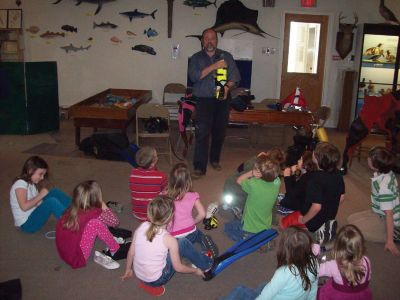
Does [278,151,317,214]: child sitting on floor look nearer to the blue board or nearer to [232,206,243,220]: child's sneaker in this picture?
[232,206,243,220]: child's sneaker

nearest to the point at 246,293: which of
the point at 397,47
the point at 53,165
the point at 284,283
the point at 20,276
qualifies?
the point at 284,283

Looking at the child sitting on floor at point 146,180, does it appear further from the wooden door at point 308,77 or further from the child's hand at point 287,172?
the wooden door at point 308,77

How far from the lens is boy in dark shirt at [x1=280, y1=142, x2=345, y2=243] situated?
3.47 m

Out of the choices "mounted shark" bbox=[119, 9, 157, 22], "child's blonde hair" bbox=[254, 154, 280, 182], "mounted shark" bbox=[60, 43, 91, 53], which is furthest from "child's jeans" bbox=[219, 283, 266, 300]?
"mounted shark" bbox=[60, 43, 91, 53]

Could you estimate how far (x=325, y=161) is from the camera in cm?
352

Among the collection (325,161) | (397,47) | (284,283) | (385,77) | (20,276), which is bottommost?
(20,276)

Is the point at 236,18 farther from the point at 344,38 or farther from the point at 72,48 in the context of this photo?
the point at 72,48

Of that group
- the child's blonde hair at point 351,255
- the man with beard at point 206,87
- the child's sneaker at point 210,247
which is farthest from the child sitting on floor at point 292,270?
the man with beard at point 206,87

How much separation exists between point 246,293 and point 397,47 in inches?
286

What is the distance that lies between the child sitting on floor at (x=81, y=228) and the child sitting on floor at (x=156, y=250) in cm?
39

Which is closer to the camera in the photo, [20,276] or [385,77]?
[20,276]

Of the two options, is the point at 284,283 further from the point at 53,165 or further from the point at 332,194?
the point at 53,165

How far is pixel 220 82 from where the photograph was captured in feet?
17.4

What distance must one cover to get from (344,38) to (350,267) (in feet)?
23.8
